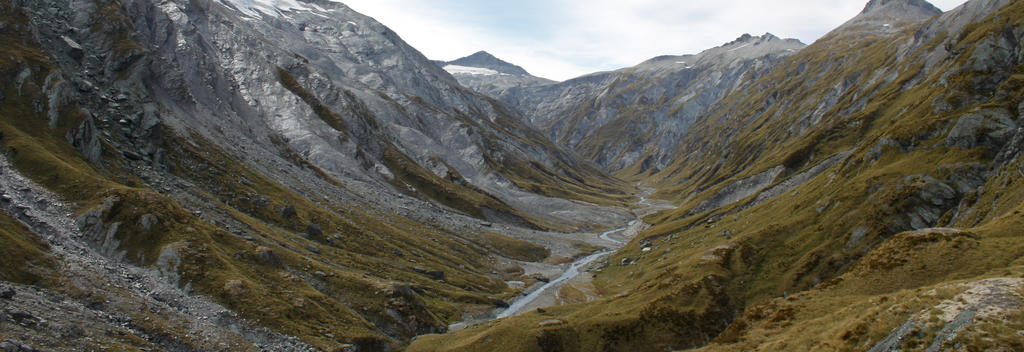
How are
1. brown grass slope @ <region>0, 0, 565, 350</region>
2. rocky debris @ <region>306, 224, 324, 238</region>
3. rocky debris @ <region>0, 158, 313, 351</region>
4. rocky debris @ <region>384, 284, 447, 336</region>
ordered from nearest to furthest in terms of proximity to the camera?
rocky debris @ <region>0, 158, 313, 351</region> < brown grass slope @ <region>0, 0, 565, 350</region> < rocky debris @ <region>384, 284, 447, 336</region> < rocky debris @ <region>306, 224, 324, 238</region>

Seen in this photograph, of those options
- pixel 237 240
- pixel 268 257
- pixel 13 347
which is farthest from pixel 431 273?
pixel 13 347

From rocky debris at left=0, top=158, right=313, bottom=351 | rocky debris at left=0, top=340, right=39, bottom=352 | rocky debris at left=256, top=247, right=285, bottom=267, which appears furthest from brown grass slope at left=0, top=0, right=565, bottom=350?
rocky debris at left=0, top=340, right=39, bottom=352

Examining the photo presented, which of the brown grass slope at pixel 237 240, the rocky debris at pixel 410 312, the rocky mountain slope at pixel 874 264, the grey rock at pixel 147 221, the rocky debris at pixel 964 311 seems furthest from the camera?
the rocky debris at pixel 410 312

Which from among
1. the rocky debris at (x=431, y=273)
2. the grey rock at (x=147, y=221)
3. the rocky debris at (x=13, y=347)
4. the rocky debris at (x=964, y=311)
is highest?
the rocky debris at (x=964, y=311)

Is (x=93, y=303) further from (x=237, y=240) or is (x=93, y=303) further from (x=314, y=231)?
(x=314, y=231)

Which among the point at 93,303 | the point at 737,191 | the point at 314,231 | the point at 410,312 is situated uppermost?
the point at 93,303

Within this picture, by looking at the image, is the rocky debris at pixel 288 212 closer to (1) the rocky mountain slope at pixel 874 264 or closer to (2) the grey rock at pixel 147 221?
(2) the grey rock at pixel 147 221

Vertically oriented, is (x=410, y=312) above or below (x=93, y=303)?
below

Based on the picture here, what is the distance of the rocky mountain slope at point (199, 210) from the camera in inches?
1903

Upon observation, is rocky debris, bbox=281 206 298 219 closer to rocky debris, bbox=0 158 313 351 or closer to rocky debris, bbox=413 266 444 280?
rocky debris, bbox=413 266 444 280

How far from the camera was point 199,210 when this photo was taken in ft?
254

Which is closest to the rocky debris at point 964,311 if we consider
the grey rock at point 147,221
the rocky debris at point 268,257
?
the rocky debris at point 268,257

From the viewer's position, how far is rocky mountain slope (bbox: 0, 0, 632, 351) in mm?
48344

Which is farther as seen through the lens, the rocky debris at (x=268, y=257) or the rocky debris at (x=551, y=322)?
the rocky debris at (x=268, y=257)
